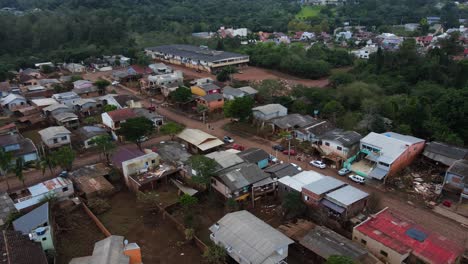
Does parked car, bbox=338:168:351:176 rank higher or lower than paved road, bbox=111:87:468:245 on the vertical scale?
higher

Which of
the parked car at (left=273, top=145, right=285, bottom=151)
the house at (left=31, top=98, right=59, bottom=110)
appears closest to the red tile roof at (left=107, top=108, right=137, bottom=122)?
the house at (left=31, top=98, right=59, bottom=110)

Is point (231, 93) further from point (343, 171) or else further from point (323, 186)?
point (323, 186)

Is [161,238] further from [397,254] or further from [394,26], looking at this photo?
[394,26]

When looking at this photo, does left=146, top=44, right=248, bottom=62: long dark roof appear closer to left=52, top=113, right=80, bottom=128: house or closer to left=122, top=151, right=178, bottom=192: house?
left=52, top=113, right=80, bottom=128: house

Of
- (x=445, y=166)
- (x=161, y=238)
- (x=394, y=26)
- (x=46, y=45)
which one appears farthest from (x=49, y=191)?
(x=394, y=26)

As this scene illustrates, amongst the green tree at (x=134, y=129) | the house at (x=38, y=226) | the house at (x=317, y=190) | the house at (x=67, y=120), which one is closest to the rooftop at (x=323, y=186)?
the house at (x=317, y=190)

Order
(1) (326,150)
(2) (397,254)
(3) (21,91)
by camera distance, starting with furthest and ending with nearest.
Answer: (3) (21,91), (1) (326,150), (2) (397,254)
